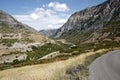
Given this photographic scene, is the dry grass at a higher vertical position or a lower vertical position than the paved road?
higher

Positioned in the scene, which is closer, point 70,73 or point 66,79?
point 66,79

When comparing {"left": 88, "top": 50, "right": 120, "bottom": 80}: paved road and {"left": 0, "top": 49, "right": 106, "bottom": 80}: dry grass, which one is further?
{"left": 88, "top": 50, "right": 120, "bottom": 80}: paved road

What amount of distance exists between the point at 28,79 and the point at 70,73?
4.29 meters

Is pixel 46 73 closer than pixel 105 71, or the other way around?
pixel 46 73

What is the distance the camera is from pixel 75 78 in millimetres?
16328

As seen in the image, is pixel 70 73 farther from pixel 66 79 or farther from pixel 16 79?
pixel 16 79

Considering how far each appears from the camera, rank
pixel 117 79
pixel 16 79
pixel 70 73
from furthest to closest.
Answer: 1. pixel 70 73
2. pixel 16 79
3. pixel 117 79

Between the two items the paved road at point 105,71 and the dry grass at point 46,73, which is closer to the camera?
the dry grass at point 46,73

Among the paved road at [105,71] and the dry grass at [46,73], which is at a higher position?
the dry grass at [46,73]

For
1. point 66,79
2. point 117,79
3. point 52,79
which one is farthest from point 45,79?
point 117,79

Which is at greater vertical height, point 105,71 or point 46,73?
point 46,73

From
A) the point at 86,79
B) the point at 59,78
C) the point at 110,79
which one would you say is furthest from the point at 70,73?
the point at 110,79

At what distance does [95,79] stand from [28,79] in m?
4.73

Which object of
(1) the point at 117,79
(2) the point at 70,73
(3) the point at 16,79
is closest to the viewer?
(1) the point at 117,79
